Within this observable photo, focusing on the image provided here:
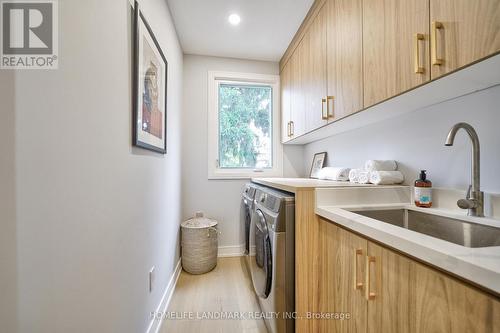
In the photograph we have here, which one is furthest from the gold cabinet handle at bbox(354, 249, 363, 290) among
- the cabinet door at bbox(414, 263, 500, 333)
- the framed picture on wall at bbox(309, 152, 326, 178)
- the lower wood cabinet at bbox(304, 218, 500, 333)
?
the framed picture on wall at bbox(309, 152, 326, 178)

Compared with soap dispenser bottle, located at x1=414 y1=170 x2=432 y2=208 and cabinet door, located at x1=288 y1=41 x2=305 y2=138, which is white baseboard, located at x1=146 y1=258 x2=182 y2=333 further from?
cabinet door, located at x1=288 y1=41 x2=305 y2=138

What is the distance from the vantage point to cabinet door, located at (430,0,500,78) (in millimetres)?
596

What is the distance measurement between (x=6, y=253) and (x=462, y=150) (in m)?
1.69

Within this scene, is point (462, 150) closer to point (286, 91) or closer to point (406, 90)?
point (406, 90)

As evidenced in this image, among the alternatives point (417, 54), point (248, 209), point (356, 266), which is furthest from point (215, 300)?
point (417, 54)

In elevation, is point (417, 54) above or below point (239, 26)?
below

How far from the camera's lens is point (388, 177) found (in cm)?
130

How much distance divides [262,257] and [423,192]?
3.42ft

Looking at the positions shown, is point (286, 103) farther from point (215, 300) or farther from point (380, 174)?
point (215, 300)

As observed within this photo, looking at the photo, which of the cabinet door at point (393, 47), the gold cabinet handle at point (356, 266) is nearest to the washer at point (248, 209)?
the gold cabinet handle at point (356, 266)

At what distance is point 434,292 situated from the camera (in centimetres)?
56

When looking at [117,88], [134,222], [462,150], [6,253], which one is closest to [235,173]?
[134,222]

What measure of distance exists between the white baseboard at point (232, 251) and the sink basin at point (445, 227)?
6.06 feet

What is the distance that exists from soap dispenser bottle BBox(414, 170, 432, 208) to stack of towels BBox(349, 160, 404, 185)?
0.53ft
